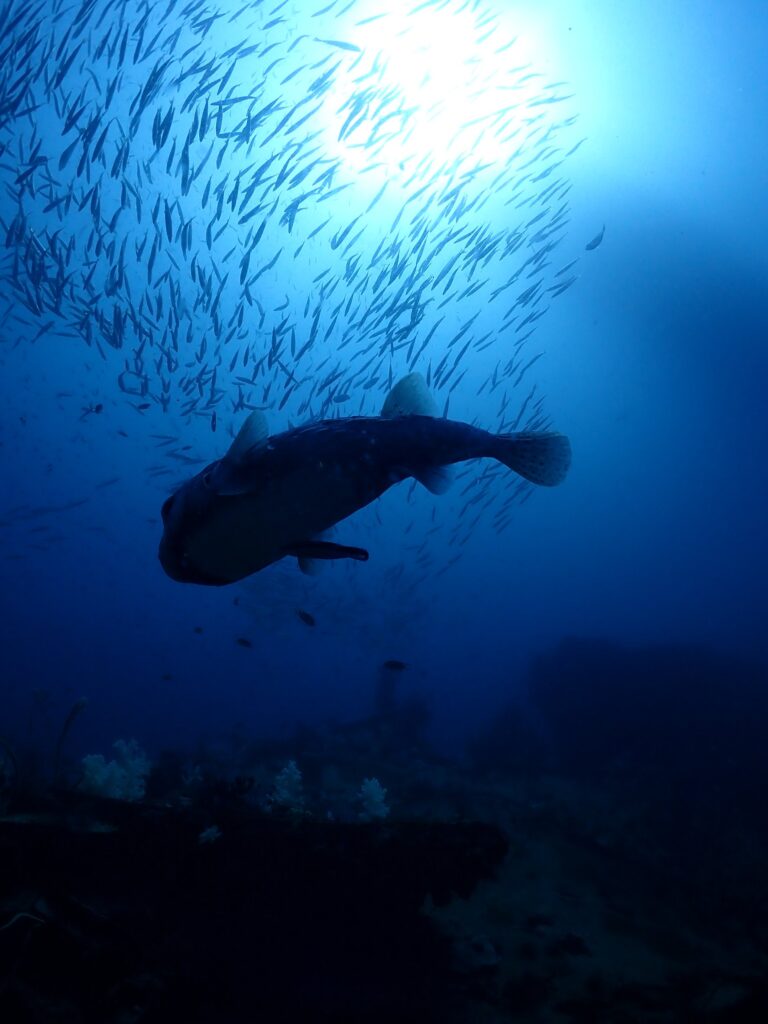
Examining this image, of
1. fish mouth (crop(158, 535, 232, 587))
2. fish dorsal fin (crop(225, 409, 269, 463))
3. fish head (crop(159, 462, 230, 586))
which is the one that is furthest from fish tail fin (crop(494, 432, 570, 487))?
fish mouth (crop(158, 535, 232, 587))

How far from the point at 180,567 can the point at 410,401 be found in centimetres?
134

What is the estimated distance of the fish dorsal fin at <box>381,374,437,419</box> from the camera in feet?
9.05

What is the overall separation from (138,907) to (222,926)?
0.61 metres

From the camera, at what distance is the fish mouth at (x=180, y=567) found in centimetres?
239

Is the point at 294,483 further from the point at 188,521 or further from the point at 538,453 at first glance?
the point at 538,453

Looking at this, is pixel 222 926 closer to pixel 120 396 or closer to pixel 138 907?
pixel 138 907

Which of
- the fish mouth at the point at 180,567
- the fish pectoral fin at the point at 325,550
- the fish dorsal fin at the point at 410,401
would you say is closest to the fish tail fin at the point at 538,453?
the fish dorsal fin at the point at 410,401

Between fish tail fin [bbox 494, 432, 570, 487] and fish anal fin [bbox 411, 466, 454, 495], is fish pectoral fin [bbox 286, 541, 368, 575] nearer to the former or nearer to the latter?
fish anal fin [bbox 411, 466, 454, 495]

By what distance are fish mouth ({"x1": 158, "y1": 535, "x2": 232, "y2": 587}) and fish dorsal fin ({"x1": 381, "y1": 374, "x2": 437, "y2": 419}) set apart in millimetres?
1132

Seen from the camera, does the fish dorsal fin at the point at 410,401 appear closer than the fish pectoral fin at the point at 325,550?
No

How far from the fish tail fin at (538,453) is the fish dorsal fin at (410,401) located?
39cm

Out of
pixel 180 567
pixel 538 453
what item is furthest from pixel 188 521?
pixel 538 453

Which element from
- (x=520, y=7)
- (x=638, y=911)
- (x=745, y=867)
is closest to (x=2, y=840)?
(x=638, y=911)

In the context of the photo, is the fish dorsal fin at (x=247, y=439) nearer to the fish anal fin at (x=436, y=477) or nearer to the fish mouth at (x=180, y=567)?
the fish mouth at (x=180, y=567)
